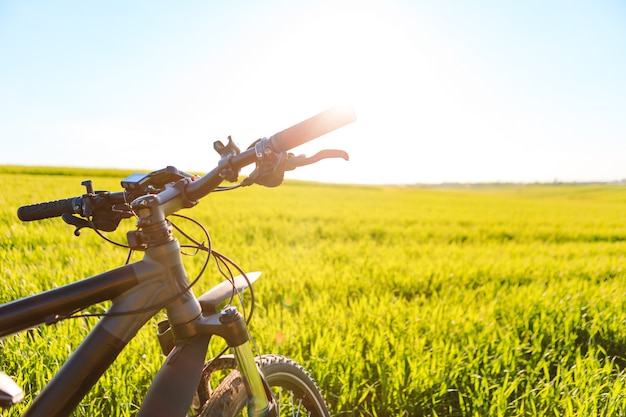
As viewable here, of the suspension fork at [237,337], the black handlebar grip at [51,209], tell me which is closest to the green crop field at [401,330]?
the suspension fork at [237,337]

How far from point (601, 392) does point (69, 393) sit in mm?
3087

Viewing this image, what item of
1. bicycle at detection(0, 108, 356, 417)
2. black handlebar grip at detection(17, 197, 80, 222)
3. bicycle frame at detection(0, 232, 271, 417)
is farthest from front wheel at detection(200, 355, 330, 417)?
black handlebar grip at detection(17, 197, 80, 222)

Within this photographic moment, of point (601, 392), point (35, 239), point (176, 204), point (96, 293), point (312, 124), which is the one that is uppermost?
point (312, 124)

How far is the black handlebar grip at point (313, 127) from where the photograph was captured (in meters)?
0.86

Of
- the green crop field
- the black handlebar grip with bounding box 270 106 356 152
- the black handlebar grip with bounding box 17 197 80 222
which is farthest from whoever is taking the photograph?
the green crop field

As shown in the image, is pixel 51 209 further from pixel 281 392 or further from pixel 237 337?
pixel 281 392

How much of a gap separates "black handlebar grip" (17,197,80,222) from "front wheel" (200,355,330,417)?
2.51 ft

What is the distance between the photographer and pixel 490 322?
3211 millimetres

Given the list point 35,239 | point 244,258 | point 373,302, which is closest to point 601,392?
point 373,302

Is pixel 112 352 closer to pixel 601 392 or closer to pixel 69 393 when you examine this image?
pixel 69 393

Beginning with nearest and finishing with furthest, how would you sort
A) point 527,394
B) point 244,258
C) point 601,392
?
point 527,394, point 601,392, point 244,258

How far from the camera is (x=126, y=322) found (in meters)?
1.03

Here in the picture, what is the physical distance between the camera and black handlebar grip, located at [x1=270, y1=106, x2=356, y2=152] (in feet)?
2.83

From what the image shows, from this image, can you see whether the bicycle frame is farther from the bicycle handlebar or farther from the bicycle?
the bicycle handlebar
